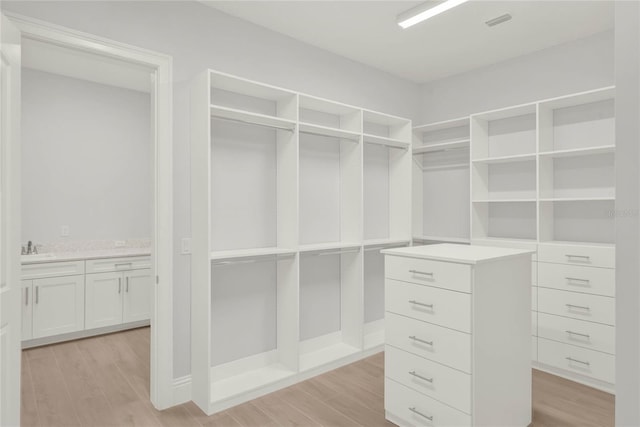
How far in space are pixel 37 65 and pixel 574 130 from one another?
5374mm

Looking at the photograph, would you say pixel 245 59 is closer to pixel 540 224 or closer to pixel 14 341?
pixel 14 341

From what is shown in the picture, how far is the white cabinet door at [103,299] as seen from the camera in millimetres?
4055

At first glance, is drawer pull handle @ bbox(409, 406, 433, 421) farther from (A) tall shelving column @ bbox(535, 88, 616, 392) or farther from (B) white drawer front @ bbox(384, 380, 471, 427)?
(A) tall shelving column @ bbox(535, 88, 616, 392)

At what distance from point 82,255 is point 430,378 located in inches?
148

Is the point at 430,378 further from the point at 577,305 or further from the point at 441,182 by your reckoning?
the point at 441,182

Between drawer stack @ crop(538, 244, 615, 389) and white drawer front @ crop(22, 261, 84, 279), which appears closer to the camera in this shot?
drawer stack @ crop(538, 244, 615, 389)

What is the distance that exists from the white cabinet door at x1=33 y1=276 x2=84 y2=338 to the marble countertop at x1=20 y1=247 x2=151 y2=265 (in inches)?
7.8

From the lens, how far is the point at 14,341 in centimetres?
182

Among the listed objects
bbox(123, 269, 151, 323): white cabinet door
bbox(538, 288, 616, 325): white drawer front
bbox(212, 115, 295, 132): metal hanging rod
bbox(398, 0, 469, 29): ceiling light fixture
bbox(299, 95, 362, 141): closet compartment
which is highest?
bbox(398, 0, 469, 29): ceiling light fixture

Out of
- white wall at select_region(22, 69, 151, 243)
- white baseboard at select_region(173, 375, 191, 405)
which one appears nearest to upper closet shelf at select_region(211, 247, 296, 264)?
white baseboard at select_region(173, 375, 191, 405)

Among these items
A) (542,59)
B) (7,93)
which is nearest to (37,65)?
(7,93)

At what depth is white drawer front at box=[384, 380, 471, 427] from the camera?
202 centimetres

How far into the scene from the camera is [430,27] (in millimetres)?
3152

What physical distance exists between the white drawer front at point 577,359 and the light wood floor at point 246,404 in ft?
0.38
